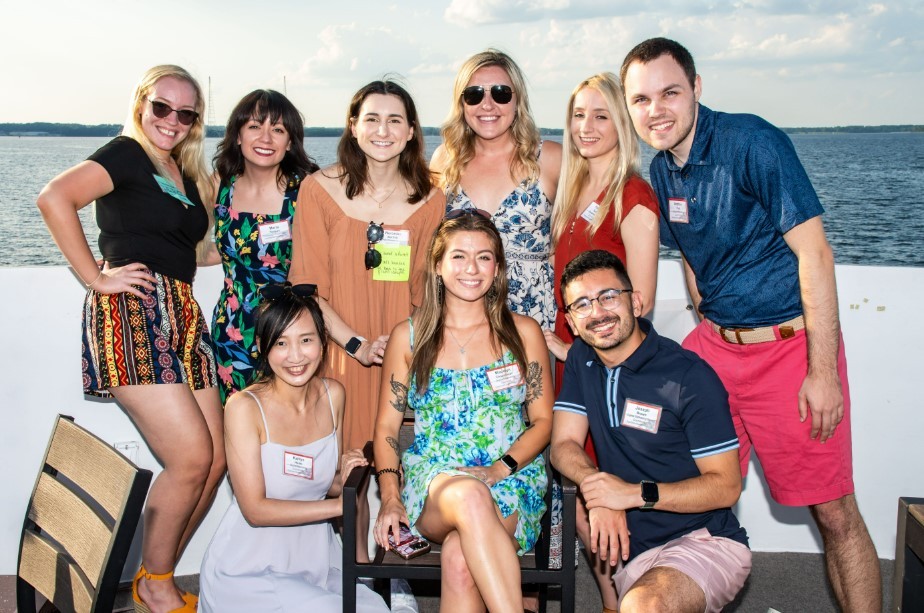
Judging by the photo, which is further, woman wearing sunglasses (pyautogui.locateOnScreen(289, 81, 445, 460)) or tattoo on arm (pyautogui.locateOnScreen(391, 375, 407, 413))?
woman wearing sunglasses (pyautogui.locateOnScreen(289, 81, 445, 460))

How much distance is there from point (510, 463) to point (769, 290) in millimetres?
980

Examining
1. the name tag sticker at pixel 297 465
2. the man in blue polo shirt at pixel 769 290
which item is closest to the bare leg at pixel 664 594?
the man in blue polo shirt at pixel 769 290

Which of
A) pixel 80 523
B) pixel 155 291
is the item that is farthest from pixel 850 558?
pixel 155 291

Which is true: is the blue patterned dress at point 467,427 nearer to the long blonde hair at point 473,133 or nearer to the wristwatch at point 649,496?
the wristwatch at point 649,496

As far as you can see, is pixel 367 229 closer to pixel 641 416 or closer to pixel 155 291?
pixel 155 291

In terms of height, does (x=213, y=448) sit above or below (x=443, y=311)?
below

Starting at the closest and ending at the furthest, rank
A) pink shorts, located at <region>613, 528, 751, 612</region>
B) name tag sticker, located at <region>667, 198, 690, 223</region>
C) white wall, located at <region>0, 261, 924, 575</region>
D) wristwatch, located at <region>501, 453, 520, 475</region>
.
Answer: pink shorts, located at <region>613, 528, 751, 612</region> < wristwatch, located at <region>501, 453, 520, 475</region> < name tag sticker, located at <region>667, 198, 690, 223</region> < white wall, located at <region>0, 261, 924, 575</region>

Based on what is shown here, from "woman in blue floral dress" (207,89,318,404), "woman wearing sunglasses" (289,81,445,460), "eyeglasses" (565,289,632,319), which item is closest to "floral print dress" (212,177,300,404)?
"woman in blue floral dress" (207,89,318,404)

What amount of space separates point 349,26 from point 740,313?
2196 inches

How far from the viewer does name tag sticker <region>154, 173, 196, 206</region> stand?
2.70 metres

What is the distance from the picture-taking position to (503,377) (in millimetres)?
2492

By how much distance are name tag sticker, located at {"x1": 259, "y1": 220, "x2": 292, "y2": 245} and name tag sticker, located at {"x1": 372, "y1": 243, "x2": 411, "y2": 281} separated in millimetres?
380

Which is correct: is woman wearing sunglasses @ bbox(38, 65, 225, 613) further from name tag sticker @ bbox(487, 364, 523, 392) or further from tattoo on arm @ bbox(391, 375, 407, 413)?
name tag sticker @ bbox(487, 364, 523, 392)

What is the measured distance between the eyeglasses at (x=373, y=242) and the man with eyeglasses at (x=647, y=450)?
781 millimetres
